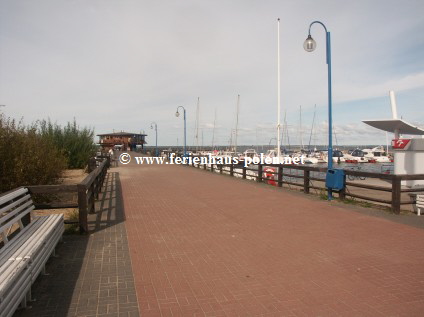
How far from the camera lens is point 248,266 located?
5062mm

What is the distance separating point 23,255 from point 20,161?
286 inches

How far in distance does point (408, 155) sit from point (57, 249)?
47.5 feet

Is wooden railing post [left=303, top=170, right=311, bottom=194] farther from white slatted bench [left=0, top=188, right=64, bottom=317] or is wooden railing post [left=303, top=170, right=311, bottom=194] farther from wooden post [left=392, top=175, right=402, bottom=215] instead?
white slatted bench [left=0, top=188, right=64, bottom=317]

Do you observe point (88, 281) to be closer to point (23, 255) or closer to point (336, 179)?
point (23, 255)

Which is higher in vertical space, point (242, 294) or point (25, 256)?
point (25, 256)

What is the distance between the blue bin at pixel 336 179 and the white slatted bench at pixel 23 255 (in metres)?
7.55

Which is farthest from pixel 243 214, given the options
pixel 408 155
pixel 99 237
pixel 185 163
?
pixel 185 163

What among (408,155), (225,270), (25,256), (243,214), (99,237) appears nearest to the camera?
(25,256)

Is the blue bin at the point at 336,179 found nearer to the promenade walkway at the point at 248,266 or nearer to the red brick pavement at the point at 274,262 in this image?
the red brick pavement at the point at 274,262

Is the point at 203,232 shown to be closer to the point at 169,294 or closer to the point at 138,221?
the point at 138,221

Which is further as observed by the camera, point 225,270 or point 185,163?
point 185,163

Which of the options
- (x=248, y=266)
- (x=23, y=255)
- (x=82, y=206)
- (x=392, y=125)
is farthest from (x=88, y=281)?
(x=392, y=125)

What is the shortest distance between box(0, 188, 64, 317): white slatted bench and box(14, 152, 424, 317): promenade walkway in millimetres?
374

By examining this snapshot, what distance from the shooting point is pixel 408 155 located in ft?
49.1
